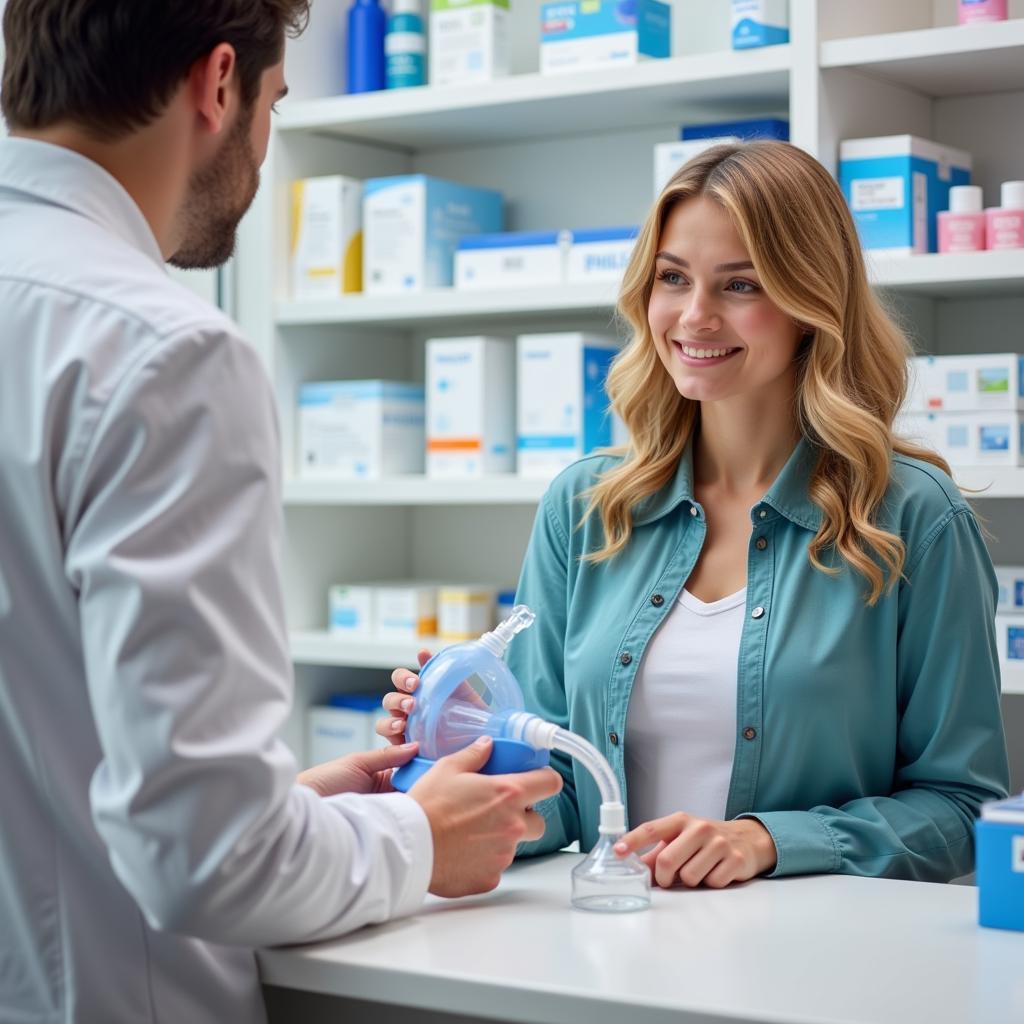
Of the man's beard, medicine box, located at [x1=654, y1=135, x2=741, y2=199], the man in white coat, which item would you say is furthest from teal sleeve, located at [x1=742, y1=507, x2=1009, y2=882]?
medicine box, located at [x1=654, y1=135, x2=741, y2=199]

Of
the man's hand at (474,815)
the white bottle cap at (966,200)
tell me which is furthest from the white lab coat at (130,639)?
the white bottle cap at (966,200)

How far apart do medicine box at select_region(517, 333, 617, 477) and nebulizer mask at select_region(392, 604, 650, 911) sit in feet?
4.89

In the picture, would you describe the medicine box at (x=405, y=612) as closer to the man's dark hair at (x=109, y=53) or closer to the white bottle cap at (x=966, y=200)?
the white bottle cap at (x=966, y=200)

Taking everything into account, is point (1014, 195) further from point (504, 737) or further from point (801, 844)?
point (504, 737)

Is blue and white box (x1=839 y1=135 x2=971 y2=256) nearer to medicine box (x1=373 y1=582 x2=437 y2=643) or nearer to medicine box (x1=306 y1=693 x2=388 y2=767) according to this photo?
medicine box (x1=373 y1=582 x2=437 y2=643)

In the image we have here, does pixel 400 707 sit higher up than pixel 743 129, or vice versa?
pixel 743 129

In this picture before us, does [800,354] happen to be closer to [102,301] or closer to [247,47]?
[247,47]

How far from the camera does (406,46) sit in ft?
10.5

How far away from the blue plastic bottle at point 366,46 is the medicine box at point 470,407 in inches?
24.9

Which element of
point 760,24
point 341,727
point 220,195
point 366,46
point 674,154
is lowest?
point 341,727

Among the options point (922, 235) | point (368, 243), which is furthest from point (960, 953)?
point (368, 243)

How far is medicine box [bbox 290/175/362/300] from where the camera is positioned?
3234 millimetres

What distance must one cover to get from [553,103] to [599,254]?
13.7 inches

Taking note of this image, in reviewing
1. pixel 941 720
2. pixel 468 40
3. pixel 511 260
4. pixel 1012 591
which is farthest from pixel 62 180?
pixel 468 40
